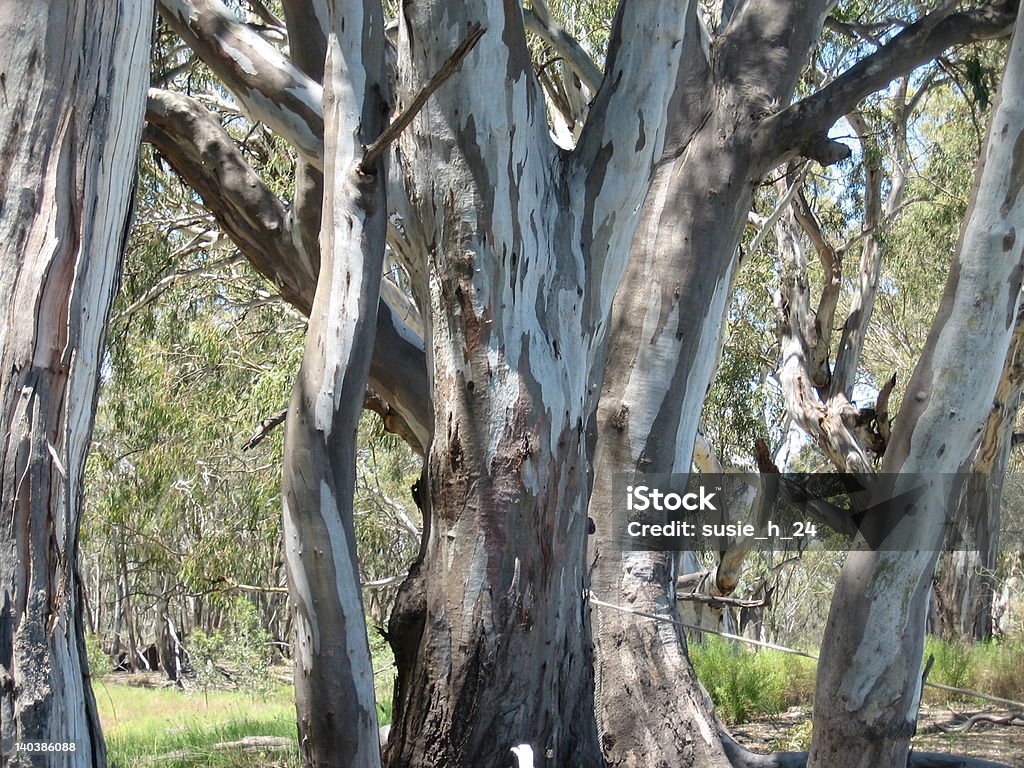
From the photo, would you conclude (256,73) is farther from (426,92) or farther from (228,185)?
(426,92)

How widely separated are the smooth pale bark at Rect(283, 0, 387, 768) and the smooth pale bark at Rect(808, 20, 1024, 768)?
1277 mm

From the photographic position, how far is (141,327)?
8.50m

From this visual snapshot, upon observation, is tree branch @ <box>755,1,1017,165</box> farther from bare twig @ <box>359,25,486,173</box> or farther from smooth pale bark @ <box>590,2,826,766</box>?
bare twig @ <box>359,25,486,173</box>

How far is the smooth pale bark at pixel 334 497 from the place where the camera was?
7.63ft

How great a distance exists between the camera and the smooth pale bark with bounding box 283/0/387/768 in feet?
7.63

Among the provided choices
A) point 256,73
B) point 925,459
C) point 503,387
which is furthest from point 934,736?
point 256,73

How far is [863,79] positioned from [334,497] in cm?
224

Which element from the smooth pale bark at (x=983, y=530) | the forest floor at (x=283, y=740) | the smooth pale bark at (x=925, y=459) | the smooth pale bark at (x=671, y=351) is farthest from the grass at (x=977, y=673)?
the smooth pale bark at (x=925, y=459)

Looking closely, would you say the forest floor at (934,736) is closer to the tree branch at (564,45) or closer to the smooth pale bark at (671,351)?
the smooth pale bark at (671,351)

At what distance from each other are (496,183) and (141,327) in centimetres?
646

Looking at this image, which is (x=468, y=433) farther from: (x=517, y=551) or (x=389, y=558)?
(x=389, y=558)

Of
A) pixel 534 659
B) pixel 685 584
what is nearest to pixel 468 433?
pixel 534 659

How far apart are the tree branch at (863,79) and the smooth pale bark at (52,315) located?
7.52 ft

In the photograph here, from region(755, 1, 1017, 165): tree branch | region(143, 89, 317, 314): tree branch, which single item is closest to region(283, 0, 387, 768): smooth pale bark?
region(143, 89, 317, 314): tree branch
